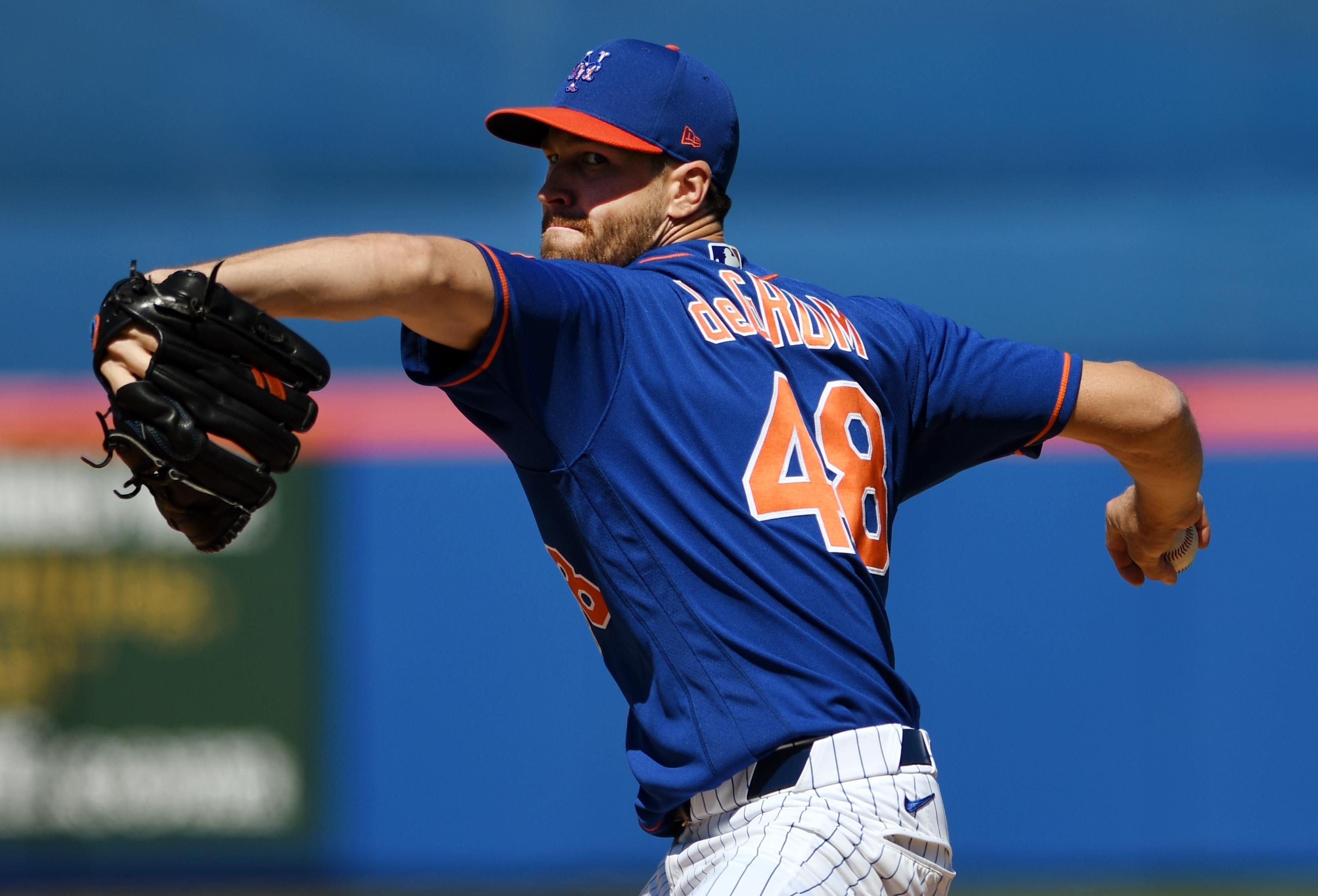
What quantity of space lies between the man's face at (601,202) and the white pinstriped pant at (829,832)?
2.97ft

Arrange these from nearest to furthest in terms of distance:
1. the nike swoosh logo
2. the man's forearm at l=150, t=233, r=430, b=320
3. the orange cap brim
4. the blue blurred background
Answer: the man's forearm at l=150, t=233, r=430, b=320 → the nike swoosh logo → the orange cap brim → the blue blurred background

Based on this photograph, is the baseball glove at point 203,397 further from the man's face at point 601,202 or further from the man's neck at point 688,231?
the man's neck at point 688,231

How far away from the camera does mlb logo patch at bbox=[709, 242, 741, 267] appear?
2525 millimetres

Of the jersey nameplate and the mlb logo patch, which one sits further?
the mlb logo patch

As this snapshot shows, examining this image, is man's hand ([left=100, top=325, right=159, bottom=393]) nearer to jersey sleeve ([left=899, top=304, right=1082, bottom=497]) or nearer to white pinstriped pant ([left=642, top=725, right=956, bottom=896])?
white pinstriped pant ([left=642, top=725, right=956, bottom=896])

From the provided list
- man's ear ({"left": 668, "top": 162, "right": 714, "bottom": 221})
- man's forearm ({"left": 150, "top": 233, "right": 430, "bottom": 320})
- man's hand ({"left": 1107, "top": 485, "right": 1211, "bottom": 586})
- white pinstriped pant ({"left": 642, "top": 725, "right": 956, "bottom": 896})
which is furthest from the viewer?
man's hand ({"left": 1107, "top": 485, "right": 1211, "bottom": 586})

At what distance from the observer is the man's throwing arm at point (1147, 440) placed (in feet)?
8.51

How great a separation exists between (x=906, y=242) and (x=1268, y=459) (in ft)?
5.99

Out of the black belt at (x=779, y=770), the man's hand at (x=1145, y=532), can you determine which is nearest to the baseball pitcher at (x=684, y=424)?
the black belt at (x=779, y=770)

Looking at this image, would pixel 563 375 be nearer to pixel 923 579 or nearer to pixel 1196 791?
pixel 923 579

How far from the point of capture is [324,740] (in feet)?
18.9

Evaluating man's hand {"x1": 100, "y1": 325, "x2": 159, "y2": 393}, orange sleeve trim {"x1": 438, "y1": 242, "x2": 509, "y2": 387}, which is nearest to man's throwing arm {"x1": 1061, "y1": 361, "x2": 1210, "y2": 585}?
orange sleeve trim {"x1": 438, "y1": 242, "x2": 509, "y2": 387}

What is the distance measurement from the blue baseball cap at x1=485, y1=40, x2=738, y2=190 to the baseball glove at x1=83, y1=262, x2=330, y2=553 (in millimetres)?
787

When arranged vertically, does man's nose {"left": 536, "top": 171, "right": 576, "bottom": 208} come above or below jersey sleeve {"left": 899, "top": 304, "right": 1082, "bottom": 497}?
above
